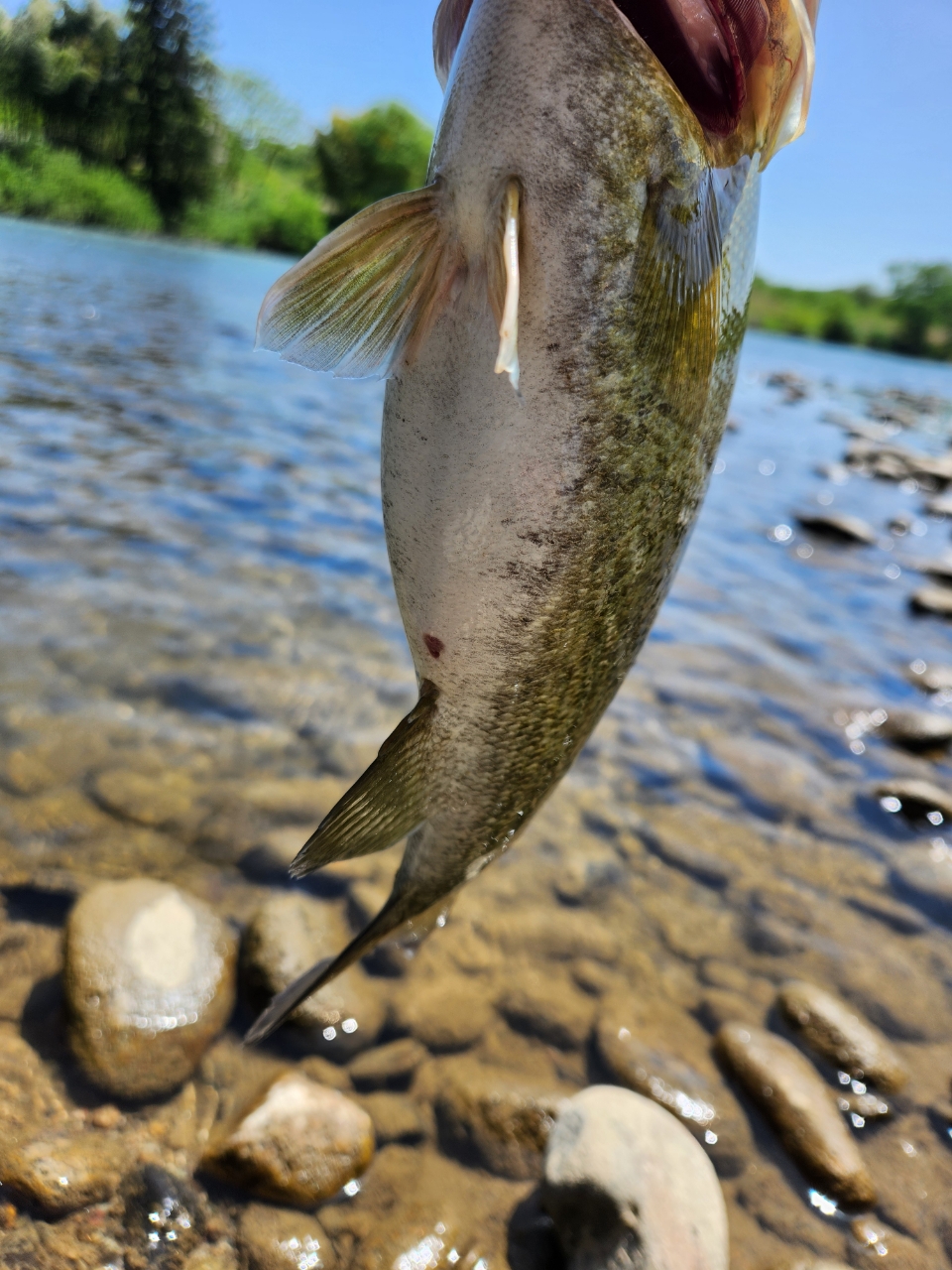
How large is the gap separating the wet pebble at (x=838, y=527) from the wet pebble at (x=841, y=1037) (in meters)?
8.35

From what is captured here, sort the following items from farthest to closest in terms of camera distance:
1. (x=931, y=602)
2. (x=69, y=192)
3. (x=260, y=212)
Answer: (x=260, y=212), (x=69, y=192), (x=931, y=602)

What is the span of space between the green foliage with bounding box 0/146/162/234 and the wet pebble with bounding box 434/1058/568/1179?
33.8 m

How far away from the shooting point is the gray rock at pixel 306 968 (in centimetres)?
278

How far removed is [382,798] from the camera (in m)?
1.91

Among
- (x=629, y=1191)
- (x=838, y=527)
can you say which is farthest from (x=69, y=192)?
(x=629, y=1191)

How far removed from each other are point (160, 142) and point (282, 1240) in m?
53.6

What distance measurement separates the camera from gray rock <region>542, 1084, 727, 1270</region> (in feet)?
7.00

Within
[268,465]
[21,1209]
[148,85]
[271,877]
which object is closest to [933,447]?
[268,465]

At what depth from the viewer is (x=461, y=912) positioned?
3.46 metres

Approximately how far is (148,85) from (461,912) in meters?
53.6

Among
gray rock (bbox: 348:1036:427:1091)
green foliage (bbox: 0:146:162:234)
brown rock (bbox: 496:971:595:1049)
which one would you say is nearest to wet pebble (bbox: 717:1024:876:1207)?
brown rock (bbox: 496:971:595:1049)

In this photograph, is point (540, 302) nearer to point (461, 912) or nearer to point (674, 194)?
point (674, 194)

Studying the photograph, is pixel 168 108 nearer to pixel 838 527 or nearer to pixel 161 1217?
pixel 838 527

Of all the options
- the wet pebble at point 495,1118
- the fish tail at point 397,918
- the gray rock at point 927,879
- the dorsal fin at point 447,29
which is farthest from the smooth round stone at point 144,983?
the gray rock at point 927,879
